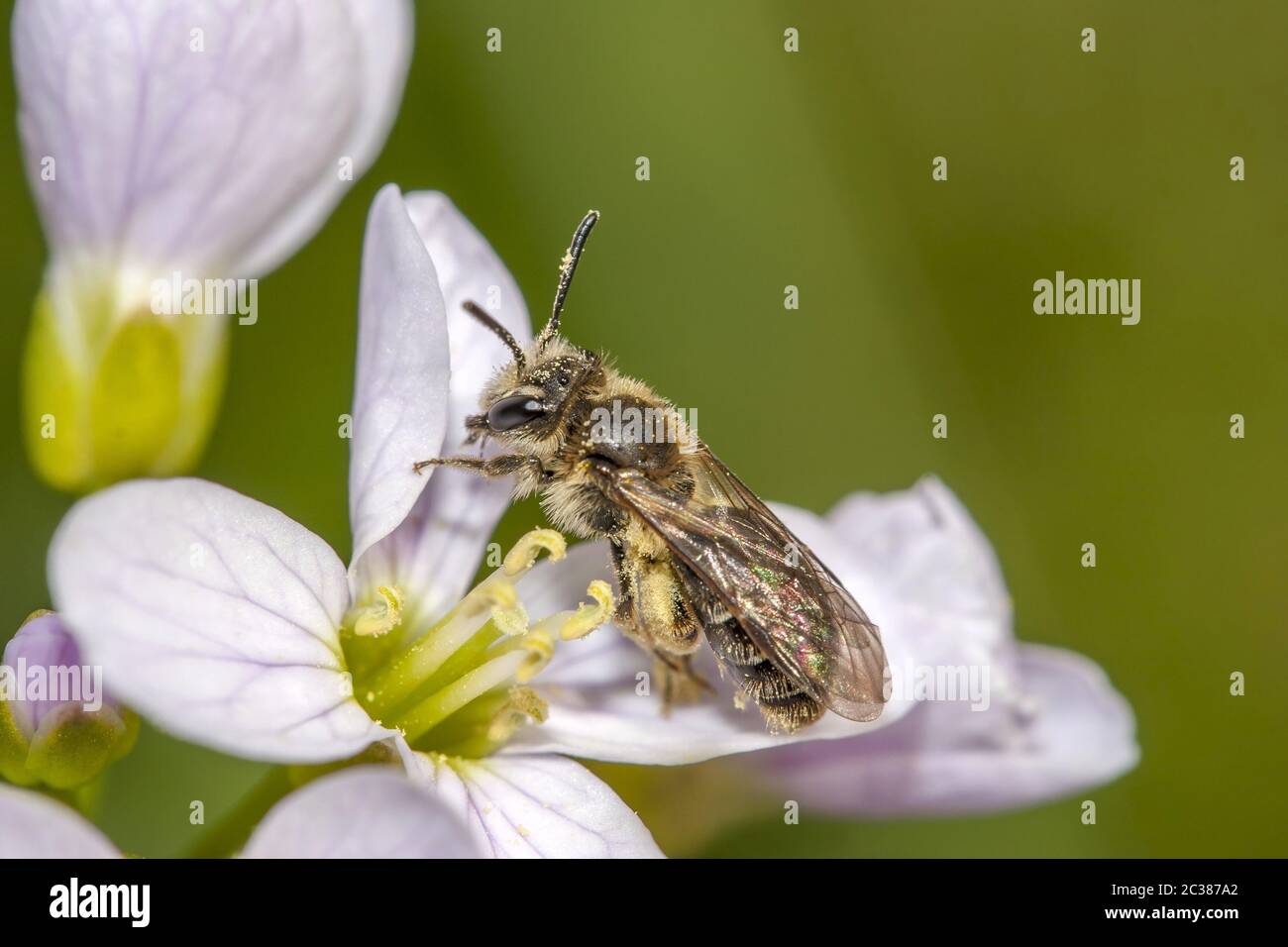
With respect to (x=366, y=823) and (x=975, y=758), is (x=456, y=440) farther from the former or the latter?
(x=975, y=758)

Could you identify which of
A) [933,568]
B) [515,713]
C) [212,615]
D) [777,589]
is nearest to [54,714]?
[212,615]

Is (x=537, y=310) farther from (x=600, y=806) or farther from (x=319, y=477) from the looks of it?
(x=600, y=806)

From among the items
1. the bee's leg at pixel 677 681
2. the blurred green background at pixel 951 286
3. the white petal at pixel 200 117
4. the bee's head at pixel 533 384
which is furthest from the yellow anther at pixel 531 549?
the blurred green background at pixel 951 286

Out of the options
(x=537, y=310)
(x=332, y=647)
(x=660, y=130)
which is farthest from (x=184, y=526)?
(x=660, y=130)

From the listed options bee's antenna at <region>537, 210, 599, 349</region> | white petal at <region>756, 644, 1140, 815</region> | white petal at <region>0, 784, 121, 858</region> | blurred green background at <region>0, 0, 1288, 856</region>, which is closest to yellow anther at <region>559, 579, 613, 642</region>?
bee's antenna at <region>537, 210, 599, 349</region>

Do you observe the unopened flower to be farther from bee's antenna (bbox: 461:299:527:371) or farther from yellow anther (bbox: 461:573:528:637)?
bee's antenna (bbox: 461:299:527:371)
